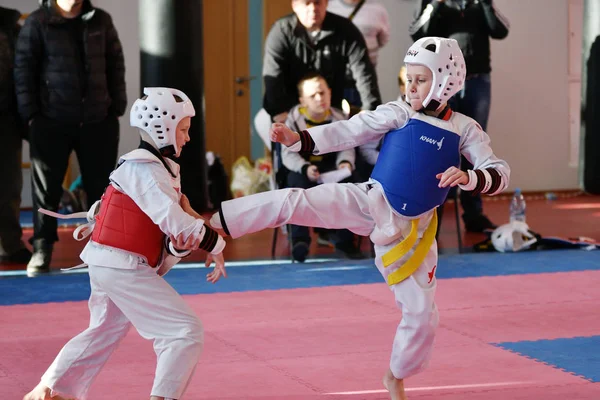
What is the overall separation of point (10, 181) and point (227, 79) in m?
4.99

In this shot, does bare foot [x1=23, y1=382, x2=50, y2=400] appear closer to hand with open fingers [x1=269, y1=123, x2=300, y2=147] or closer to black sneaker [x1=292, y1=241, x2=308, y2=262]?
hand with open fingers [x1=269, y1=123, x2=300, y2=147]

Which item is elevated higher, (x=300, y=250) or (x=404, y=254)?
(x=404, y=254)

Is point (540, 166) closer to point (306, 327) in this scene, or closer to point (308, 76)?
point (308, 76)

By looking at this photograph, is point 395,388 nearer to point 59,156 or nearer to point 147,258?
point 147,258

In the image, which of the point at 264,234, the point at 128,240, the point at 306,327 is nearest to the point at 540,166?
the point at 264,234

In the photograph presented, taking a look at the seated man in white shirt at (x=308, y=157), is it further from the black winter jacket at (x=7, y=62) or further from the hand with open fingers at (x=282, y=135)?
the hand with open fingers at (x=282, y=135)

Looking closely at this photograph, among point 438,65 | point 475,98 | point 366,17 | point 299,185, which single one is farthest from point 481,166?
point 366,17

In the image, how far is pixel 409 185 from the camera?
12.1 feet

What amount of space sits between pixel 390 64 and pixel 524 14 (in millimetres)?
1963

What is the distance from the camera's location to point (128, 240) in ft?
11.2

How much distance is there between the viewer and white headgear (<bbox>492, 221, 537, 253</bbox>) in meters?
7.66

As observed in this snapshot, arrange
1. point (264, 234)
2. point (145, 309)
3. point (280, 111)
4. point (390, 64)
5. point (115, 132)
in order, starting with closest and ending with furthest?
point (145, 309)
point (115, 132)
point (280, 111)
point (264, 234)
point (390, 64)

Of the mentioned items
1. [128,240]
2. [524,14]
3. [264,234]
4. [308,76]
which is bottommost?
[264,234]

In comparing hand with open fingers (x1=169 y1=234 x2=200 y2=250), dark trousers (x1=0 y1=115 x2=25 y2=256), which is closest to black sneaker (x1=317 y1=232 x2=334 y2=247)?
dark trousers (x1=0 y1=115 x2=25 y2=256)
